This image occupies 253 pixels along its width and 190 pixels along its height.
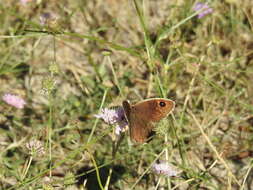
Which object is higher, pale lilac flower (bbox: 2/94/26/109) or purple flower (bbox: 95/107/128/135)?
purple flower (bbox: 95/107/128/135)

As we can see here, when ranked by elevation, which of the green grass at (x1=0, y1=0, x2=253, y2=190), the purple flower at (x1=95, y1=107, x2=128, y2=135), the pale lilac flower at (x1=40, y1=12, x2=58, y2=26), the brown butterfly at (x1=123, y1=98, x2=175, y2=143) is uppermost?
the pale lilac flower at (x1=40, y1=12, x2=58, y2=26)

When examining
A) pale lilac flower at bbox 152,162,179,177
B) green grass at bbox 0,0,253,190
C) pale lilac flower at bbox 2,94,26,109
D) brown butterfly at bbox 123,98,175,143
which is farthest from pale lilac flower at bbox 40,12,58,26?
pale lilac flower at bbox 152,162,179,177

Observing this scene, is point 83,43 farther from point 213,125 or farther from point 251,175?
point 251,175

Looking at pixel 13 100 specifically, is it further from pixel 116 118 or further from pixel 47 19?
pixel 116 118

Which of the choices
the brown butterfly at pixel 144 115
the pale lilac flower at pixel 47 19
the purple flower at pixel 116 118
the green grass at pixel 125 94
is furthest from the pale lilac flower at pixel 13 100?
the brown butterfly at pixel 144 115

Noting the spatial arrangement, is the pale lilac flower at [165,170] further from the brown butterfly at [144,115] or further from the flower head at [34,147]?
the flower head at [34,147]

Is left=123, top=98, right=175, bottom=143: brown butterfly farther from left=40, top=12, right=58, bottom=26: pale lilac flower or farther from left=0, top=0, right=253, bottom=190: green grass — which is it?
left=40, top=12, right=58, bottom=26: pale lilac flower

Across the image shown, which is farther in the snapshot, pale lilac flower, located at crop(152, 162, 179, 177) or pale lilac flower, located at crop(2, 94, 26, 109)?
pale lilac flower, located at crop(2, 94, 26, 109)

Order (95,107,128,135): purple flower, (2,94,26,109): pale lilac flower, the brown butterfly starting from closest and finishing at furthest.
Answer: the brown butterfly < (95,107,128,135): purple flower < (2,94,26,109): pale lilac flower
